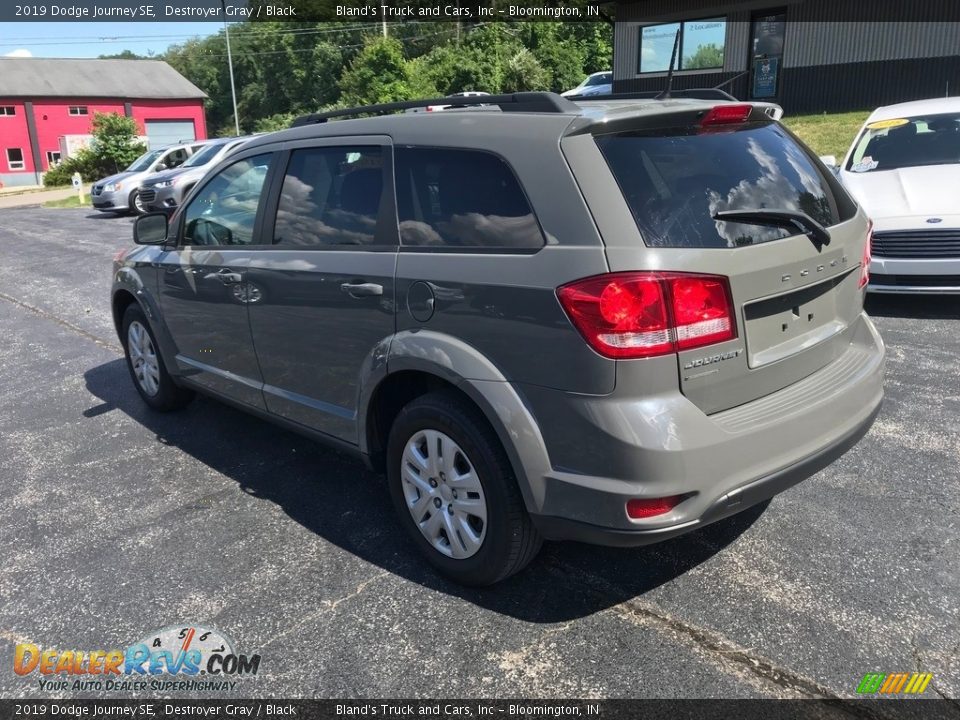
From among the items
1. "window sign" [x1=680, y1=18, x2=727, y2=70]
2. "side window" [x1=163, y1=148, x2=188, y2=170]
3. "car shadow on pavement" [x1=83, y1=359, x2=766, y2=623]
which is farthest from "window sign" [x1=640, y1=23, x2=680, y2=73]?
"car shadow on pavement" [x1=83, y1=359, x2=766, y2=623]

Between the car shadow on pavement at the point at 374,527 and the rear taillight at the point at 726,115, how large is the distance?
5.73 feet

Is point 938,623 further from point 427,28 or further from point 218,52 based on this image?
point 218,52

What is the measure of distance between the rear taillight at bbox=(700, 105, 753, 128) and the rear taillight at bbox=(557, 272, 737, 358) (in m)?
0.73

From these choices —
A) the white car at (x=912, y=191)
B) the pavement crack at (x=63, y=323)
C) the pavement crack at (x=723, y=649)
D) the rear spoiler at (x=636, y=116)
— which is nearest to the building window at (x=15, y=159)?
the pavement crack at (x=63, y=323)

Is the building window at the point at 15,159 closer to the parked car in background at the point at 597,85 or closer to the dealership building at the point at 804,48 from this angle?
the parked car in background at the point at 597,85

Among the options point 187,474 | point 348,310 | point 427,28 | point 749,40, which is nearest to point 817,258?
point 348,310

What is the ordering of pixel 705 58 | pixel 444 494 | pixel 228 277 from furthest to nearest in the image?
pixel 705 58, pixel 228 277, pixel 444 494

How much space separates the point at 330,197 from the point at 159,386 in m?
2.34

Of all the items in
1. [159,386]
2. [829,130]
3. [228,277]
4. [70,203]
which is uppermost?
[829,130]

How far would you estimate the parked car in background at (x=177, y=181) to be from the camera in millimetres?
17156

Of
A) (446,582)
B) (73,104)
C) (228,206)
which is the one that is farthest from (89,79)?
(446,582)

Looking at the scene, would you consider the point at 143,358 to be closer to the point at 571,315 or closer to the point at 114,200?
the point at 571,315

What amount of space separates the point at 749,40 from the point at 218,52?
275ft

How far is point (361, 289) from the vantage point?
10.7 ft
